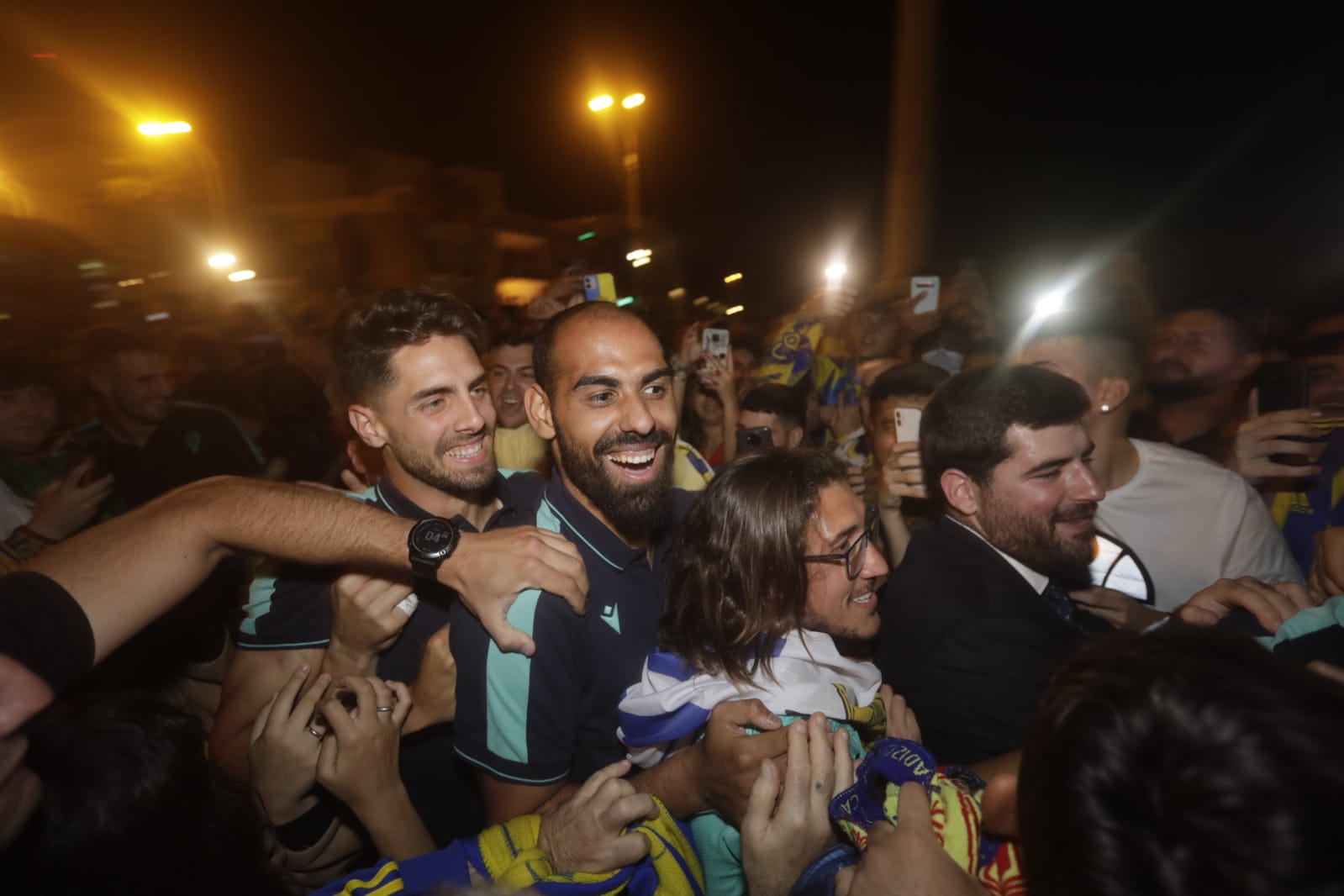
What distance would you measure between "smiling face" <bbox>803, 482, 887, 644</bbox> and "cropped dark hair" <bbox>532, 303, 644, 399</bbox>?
3.23 ft

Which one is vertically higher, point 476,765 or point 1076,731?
point 1076,731

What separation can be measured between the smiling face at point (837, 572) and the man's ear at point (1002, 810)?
80cm

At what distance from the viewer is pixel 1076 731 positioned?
35.9 inches

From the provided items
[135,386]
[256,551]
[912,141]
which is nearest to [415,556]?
[256,551]

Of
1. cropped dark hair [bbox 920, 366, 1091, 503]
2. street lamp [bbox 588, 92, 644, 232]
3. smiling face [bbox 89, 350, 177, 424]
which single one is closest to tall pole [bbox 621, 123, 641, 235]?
street lamp [bbox 588, 92, 644, 232]

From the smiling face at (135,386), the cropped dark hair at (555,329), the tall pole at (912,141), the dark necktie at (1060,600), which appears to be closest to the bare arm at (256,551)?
the cropped dark hair at (555,329)

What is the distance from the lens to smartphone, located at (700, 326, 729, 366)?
5.14 m

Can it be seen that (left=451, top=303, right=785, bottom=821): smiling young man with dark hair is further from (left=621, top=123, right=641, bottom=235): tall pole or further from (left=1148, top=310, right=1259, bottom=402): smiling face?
(left=621, top=123, right=641, bottom=235): tall pole

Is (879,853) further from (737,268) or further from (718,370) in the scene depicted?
(737,268)

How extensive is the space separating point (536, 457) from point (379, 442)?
5.03 ft

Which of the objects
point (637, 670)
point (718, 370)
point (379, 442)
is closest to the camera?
point (637, 670)

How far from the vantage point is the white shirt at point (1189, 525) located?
2.89 metres

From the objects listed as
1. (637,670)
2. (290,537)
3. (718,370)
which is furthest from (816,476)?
(718,370)

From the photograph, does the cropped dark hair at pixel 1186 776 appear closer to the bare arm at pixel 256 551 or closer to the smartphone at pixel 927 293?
the bare arm at pixel 256 551
